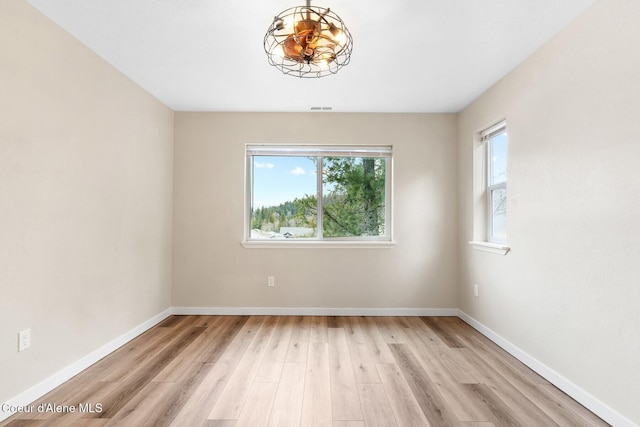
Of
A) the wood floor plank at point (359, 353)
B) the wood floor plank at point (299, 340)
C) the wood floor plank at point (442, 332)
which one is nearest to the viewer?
the wood floor plank at point (359, 353)

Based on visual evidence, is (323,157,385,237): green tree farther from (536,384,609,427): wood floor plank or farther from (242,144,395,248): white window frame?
(536,384,609,427): wood floor plank

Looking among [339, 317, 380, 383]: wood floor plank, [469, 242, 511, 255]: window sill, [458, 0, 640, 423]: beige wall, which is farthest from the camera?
[469, 242, 511, 255]: window sill

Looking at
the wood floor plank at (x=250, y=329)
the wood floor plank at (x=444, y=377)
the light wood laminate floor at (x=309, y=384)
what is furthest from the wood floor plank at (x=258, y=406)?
the wood floor plank at (x=444, y=377)

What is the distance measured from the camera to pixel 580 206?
2006mm

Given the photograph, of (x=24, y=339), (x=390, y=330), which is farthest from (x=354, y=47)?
(x=24, y=339)

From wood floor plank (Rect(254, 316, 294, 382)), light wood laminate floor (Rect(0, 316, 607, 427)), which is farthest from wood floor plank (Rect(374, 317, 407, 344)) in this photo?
wood floor plank (Rect(254, 316, 294, 382))

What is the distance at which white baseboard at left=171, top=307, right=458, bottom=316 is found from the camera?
3746 mm

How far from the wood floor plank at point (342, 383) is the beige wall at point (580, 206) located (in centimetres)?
138

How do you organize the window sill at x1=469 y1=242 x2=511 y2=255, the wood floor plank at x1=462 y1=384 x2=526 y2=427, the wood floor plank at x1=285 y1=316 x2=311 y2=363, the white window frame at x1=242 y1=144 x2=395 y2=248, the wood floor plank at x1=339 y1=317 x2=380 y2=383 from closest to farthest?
1. the wood floor plank at x1=462 y1=384 x2=526 y2=427
2. the wood floor plank at x1=339 y1=317 x2=380 y2=383
3. the wood floor plank at x1=285 y1=316 x2=311 y2=363
4. the window sill at x1=469 y1=242 x2=511 y2=255
5. the white window frame at x1=242 y1=144 x2=395 y2=248

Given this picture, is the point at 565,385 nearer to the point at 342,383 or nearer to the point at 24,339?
→ the point at 342,383

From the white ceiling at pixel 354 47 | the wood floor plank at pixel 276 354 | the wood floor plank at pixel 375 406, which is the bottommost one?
the wood floor plank at pixel 276 354

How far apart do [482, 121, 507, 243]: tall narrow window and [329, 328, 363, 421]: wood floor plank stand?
5.92ft

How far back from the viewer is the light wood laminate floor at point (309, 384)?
5.95 feet

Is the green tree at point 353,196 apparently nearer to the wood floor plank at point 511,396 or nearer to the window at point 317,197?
the window at point 317,197
